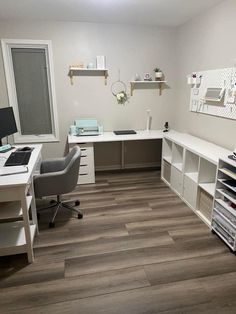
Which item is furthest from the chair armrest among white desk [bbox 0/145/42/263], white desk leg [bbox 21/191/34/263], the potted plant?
the potted plant

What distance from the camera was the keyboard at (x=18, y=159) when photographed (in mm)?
2290

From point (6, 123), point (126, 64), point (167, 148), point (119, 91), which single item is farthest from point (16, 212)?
point (126, 64)

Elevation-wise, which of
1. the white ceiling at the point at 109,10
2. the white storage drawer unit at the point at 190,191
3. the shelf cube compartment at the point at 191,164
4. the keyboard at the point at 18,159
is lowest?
the white storage drawer unit at the point at 190,191

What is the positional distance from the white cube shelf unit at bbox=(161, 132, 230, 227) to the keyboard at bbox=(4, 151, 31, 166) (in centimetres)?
191

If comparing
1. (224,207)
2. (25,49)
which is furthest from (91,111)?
(224,207)

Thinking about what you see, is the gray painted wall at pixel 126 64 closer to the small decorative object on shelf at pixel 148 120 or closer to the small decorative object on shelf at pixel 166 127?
the small decorative object on shelf at pixel 148 120

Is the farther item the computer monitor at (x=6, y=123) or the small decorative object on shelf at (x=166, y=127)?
the small decorative object on shelf at (x=166, y=127)

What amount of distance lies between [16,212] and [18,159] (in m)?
0.61

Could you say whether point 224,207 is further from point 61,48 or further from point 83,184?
point 61,48

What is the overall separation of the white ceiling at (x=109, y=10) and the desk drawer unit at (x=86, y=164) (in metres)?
1.82

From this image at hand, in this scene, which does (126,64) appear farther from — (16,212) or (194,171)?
(16,212)

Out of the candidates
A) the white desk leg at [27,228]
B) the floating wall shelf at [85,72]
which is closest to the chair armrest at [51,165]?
the white desk leg at [27,228]

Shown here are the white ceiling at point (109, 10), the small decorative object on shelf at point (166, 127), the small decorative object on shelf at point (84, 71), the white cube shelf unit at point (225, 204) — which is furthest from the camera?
the small decorative object on shelf at point (166, 127)

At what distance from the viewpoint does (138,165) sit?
4.47 meters
